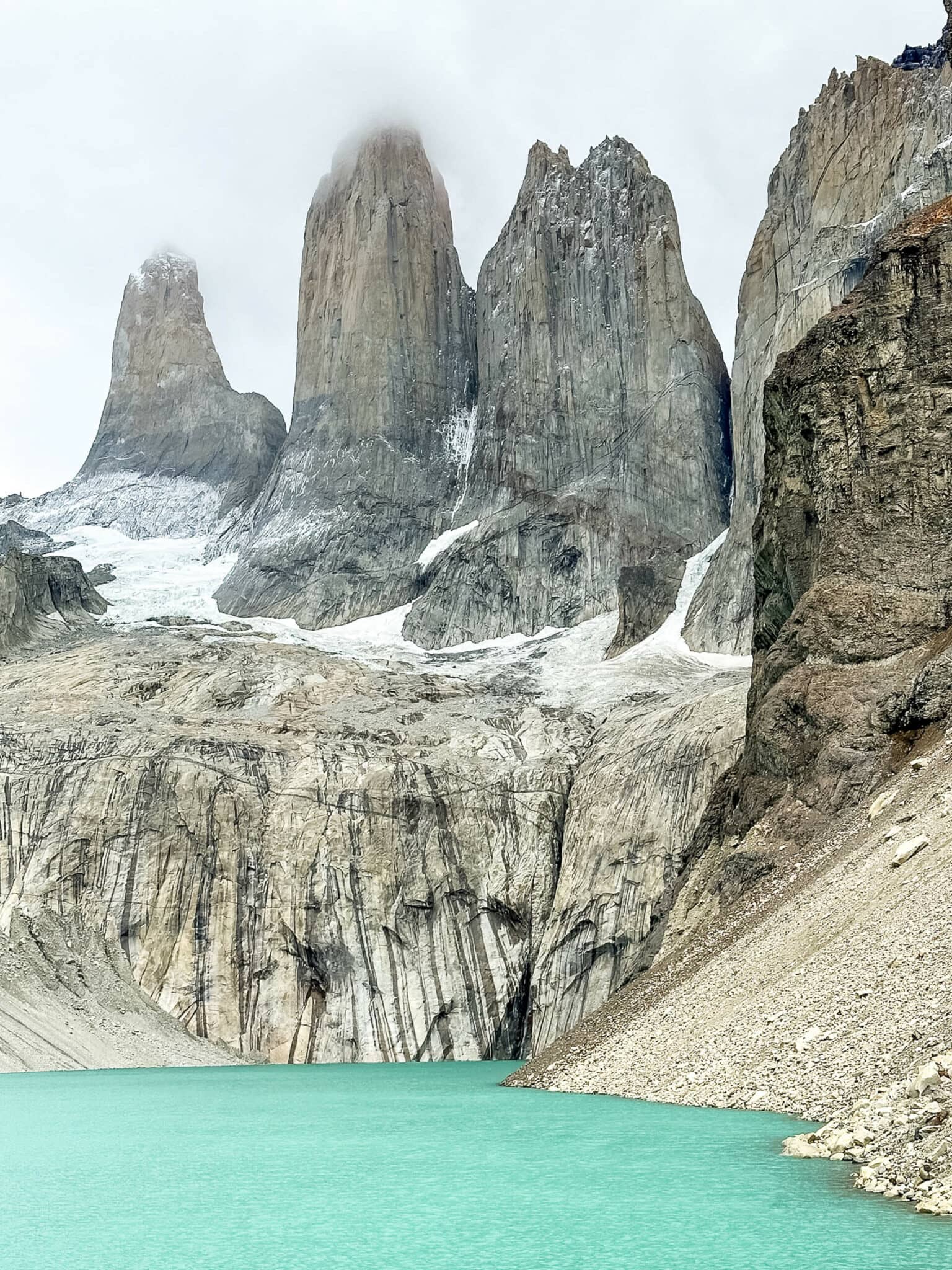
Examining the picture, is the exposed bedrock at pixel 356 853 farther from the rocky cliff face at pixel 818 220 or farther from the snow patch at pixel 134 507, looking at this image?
the snow patch at pixel 134 507

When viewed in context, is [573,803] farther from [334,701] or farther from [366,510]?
[366,510]

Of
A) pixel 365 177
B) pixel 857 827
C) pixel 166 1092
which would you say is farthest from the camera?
pixel 365 177

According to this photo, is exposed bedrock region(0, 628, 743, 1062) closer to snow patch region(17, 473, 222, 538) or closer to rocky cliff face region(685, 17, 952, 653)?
rocky cliff face region(685, 17, 952, 653)

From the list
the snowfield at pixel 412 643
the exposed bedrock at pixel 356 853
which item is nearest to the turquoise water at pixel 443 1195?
the exposed bedrock at pixel 356 853

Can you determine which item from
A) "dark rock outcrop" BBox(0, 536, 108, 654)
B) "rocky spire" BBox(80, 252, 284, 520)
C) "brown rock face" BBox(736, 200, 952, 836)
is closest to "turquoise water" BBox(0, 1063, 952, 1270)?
"brown rock face" BBox(736, 200, 952, 836)

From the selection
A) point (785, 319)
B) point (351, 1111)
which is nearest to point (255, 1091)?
point (351, 1111)

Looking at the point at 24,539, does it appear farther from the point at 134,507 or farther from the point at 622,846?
the point at 622,846

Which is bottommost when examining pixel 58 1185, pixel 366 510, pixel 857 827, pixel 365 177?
pixel 58 1185
